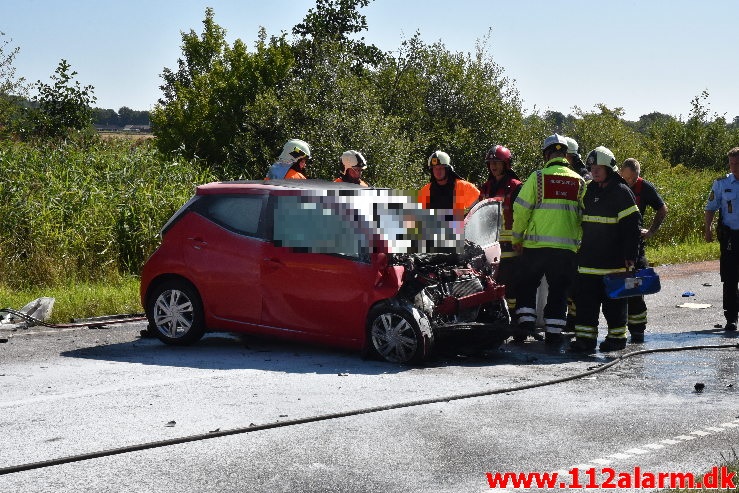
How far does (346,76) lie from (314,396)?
15.3m

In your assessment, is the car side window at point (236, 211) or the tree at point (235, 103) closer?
the car side window at point (236, 211)

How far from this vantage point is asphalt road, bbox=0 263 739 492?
6426 millimetres

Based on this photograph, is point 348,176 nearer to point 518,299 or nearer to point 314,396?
point 518,299

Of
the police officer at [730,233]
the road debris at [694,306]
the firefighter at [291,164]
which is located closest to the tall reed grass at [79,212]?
the firefighter at [291,164]

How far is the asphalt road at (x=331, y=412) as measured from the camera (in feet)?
21.1

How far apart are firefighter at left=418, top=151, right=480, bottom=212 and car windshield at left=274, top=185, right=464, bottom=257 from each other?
2.22 meters

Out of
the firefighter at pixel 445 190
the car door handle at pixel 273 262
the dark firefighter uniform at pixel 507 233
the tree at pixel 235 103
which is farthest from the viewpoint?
the tree at pixel 235 103

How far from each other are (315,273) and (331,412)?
2513 mm

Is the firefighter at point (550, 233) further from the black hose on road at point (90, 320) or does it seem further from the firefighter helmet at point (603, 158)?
the black hose on road at point (90, 320)

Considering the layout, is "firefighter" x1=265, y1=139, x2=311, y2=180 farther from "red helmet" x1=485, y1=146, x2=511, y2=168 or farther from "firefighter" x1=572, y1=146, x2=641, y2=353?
"firefighter" x1=572, y1=146, x2=641, y2=353

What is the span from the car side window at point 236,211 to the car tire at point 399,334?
1472 mm

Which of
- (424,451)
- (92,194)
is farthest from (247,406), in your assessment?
(92,194)

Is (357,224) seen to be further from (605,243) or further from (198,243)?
(605,243)

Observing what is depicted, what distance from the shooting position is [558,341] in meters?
11.3
